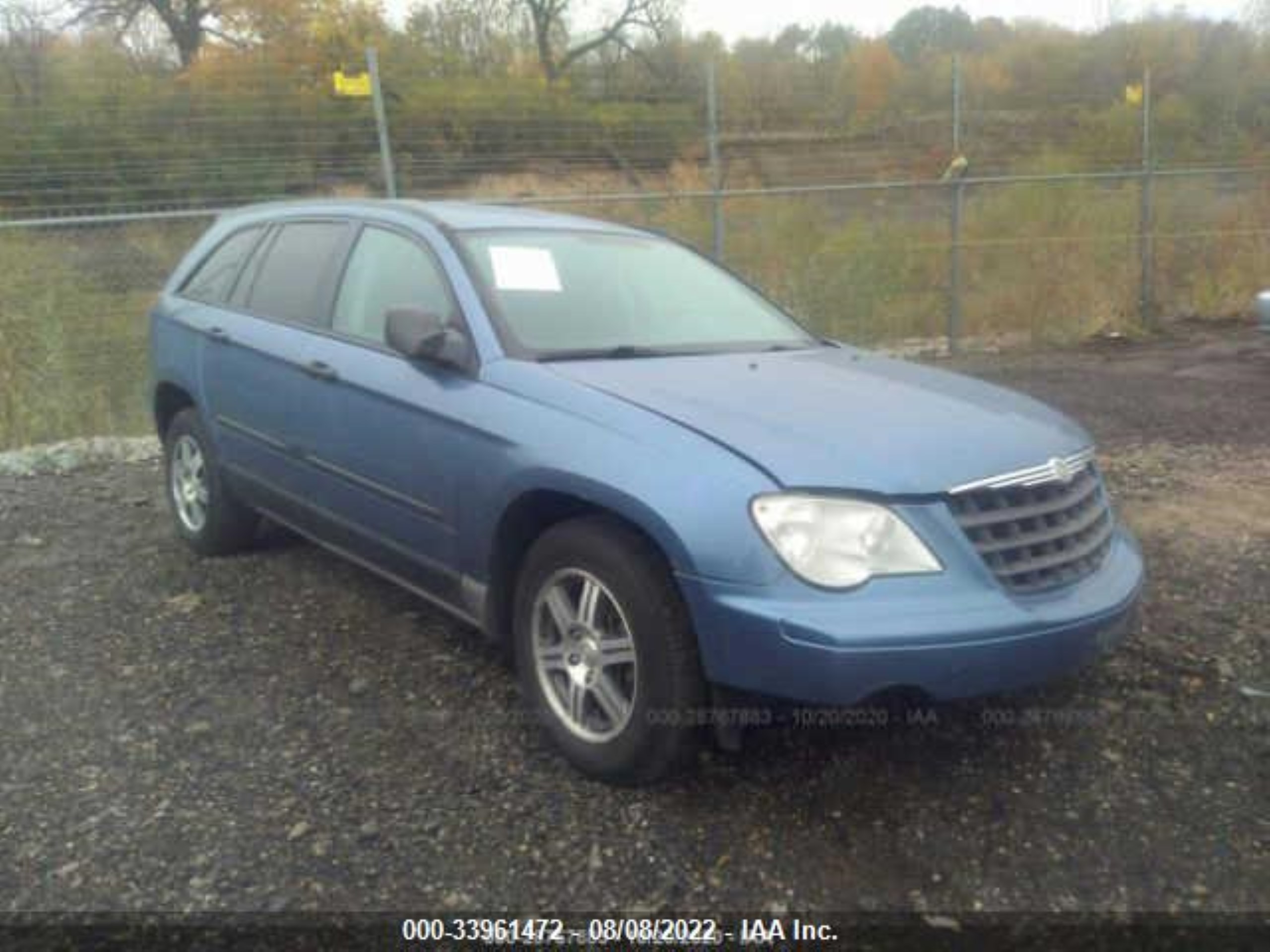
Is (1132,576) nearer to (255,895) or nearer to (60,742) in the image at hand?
(255,895)

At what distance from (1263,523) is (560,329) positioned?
3650 mm

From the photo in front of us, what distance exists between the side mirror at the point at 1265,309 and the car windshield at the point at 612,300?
6.43m

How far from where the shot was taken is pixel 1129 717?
331 cm

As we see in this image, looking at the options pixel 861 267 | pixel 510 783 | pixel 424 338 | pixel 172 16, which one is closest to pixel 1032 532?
pixel 510 783

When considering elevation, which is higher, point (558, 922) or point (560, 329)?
point (560, 329)

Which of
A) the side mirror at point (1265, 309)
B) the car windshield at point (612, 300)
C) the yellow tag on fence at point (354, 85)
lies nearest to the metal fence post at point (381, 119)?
the yellow tag on fence at point (354, 85)

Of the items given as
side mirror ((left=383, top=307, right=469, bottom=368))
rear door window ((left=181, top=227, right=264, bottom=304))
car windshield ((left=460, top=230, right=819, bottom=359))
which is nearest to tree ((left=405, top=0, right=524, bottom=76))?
rear door window ((left=181, top=227, right=264, bottom=304))

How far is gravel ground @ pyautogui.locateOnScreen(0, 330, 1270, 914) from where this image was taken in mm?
2562

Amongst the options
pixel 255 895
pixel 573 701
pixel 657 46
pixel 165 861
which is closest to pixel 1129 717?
pixel 573 701

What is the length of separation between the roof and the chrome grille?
2.05 m

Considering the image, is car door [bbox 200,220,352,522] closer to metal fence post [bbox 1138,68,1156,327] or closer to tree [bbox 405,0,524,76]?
tree [bbox 405,0,524,76]

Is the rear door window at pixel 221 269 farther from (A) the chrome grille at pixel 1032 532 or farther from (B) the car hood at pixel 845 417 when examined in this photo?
(A) the chrome grille at pixel 1032 532

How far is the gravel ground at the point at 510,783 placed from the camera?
8.41ft

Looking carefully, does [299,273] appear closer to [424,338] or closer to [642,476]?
[424,338]
